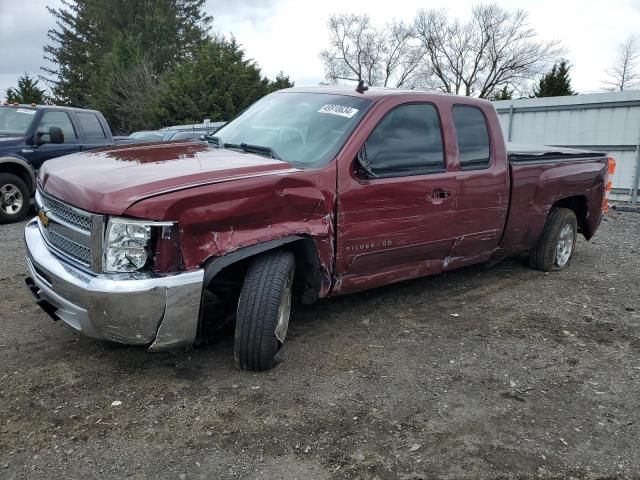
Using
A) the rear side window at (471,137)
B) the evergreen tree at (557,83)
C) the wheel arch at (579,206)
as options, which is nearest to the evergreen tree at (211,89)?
the evergreen tree at (557,83)

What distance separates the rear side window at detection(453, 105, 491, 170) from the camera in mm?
4695

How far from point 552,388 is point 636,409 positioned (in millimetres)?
463

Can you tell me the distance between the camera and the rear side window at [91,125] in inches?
368

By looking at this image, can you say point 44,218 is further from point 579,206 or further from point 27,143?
point 27,143

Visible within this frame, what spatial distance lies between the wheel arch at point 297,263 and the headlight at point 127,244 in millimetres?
347

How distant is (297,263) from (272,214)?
1.87 ft

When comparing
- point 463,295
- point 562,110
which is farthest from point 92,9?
point 463,295

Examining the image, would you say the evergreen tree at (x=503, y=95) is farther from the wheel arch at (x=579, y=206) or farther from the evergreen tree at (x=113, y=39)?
the wheel arch at (x=579, y=206)

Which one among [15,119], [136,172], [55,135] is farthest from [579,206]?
[15,119]

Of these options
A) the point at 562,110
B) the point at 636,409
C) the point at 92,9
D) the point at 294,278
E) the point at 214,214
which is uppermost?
the point at 92,9

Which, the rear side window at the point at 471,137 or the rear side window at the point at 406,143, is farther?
the rear side window at the point at 471,137

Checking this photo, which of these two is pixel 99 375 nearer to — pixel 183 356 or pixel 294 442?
pixel 183 356

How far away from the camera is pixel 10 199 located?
8.46m

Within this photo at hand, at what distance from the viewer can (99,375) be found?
3.39 meters
